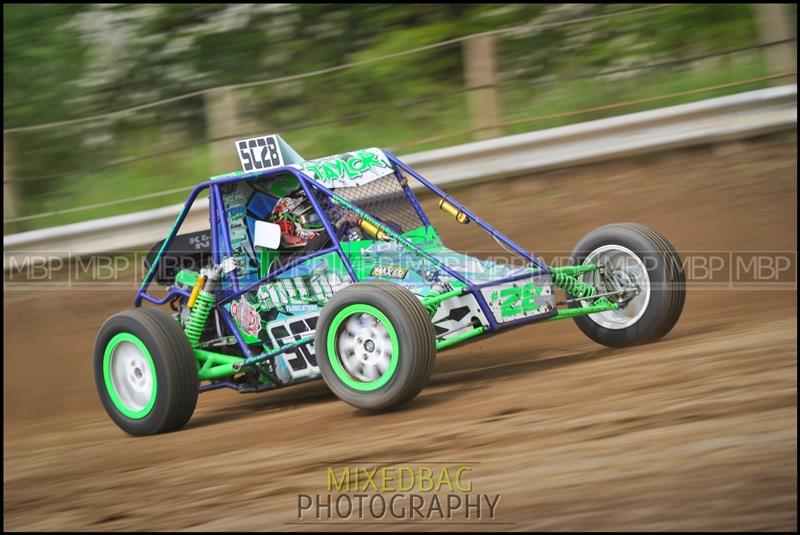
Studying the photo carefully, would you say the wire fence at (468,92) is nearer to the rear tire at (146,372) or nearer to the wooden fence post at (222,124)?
the wooden fence post at (222,124)

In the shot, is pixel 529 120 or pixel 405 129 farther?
pixel 405 129

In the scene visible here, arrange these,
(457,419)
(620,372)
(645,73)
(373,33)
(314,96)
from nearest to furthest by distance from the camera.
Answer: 1. (457,419)
2. (620,372)
3. (645,73)
4. (314,96)
5. (373,33)

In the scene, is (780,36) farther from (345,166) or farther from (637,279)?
(345,166)

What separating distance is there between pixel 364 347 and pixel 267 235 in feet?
4.31

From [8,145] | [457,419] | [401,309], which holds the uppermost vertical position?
[8,145]

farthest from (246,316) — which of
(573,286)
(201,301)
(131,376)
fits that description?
(573,286)

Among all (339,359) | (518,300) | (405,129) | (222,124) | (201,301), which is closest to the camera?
(339,359)

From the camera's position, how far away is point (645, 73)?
10.1 meters

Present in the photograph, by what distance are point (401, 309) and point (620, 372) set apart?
127 centimetres

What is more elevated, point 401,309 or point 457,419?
point 401,309

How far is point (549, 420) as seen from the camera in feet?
16.3

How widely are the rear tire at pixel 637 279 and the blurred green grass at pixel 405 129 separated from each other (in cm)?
307

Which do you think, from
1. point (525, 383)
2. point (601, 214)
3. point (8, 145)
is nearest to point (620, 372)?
point (525, 383)

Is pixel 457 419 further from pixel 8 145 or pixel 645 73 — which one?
pixel 8 145
